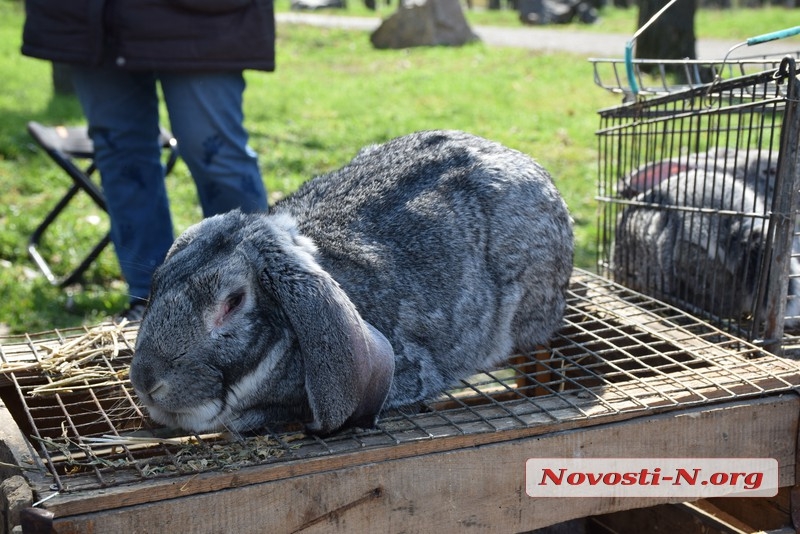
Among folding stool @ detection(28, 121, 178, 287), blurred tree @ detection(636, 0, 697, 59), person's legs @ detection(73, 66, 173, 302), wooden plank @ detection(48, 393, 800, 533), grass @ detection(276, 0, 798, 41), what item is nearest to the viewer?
wooden plank @ detection(48, 393, 800, 533)

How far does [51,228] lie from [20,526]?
4945 millimetres

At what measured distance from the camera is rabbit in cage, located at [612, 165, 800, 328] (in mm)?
3959

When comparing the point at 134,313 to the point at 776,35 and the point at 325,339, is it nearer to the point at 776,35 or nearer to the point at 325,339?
the point at 325,339

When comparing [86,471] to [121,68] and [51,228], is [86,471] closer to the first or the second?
[121,68]

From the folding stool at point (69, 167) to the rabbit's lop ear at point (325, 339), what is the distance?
3.34 meters

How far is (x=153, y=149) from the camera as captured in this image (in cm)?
467

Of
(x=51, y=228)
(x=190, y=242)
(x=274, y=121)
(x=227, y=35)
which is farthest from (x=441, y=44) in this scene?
(x=190, y=242)

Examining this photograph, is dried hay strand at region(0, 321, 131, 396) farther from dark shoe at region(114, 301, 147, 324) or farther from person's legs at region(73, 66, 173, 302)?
person's legs at region(73, 66, 173, 302)

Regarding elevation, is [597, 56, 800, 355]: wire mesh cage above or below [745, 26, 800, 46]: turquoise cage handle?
below

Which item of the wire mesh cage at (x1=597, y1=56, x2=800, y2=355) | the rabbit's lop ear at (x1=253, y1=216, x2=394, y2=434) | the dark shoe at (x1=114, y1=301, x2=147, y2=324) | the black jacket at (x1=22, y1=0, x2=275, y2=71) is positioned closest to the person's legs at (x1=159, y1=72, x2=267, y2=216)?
the black jacket at (x1=22, y1=0, x2=275, y2=71)

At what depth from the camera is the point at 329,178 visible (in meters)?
3.45

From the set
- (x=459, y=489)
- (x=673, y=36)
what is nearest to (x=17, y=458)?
(x=459, y=489)

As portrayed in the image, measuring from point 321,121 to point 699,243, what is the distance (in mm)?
7170

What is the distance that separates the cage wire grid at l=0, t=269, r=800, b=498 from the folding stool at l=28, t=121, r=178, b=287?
2.44 meters
